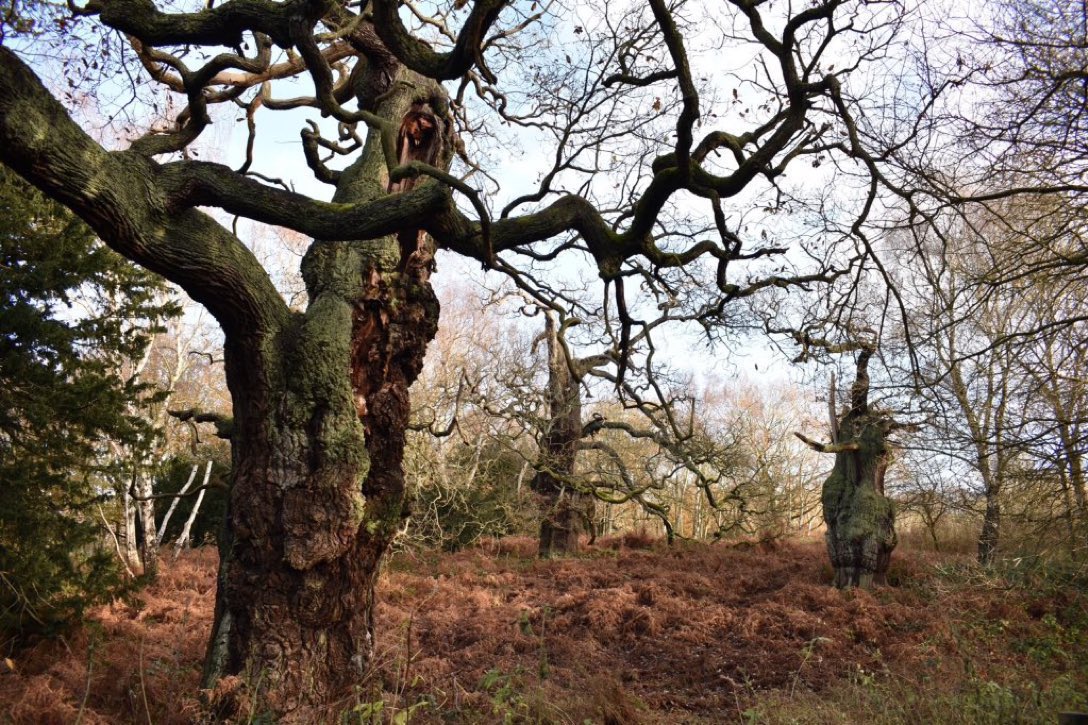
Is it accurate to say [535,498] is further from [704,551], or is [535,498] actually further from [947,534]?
[947,534]

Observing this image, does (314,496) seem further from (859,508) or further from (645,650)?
(859,508)

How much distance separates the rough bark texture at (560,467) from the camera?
16109 mm

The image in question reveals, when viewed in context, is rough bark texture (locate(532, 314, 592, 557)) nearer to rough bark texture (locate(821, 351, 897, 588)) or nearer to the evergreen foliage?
rough bark texture (locate(821, 351, 897, 588))

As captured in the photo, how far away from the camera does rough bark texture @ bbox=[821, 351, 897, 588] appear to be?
1174 centimetres

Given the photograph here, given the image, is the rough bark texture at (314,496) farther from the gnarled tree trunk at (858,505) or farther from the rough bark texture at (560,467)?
the rough bark texture at (560,467)

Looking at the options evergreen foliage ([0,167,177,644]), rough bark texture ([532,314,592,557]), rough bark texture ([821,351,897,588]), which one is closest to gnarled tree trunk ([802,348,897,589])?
rough bark texture ([821,351,897,588])

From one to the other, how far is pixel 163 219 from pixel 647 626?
7.69m

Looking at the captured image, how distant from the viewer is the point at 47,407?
21.3ft

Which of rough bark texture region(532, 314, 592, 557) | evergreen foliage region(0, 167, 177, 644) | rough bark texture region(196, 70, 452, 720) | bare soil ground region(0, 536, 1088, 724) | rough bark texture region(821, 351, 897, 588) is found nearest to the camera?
bare soil ground region(0, 536, 1088, 724)

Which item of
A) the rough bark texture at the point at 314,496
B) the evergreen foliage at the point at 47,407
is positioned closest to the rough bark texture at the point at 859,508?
the rough bark texture at the point at 314,496

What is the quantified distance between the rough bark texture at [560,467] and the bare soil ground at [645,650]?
2002mm

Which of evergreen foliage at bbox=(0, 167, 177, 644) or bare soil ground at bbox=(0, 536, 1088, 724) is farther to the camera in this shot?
evergreen foliage at bbox=(0, 167, 177, 644)

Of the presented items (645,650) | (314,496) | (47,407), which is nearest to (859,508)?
(645,650)

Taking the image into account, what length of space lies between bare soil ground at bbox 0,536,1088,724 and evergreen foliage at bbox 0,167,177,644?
590 millimetres
